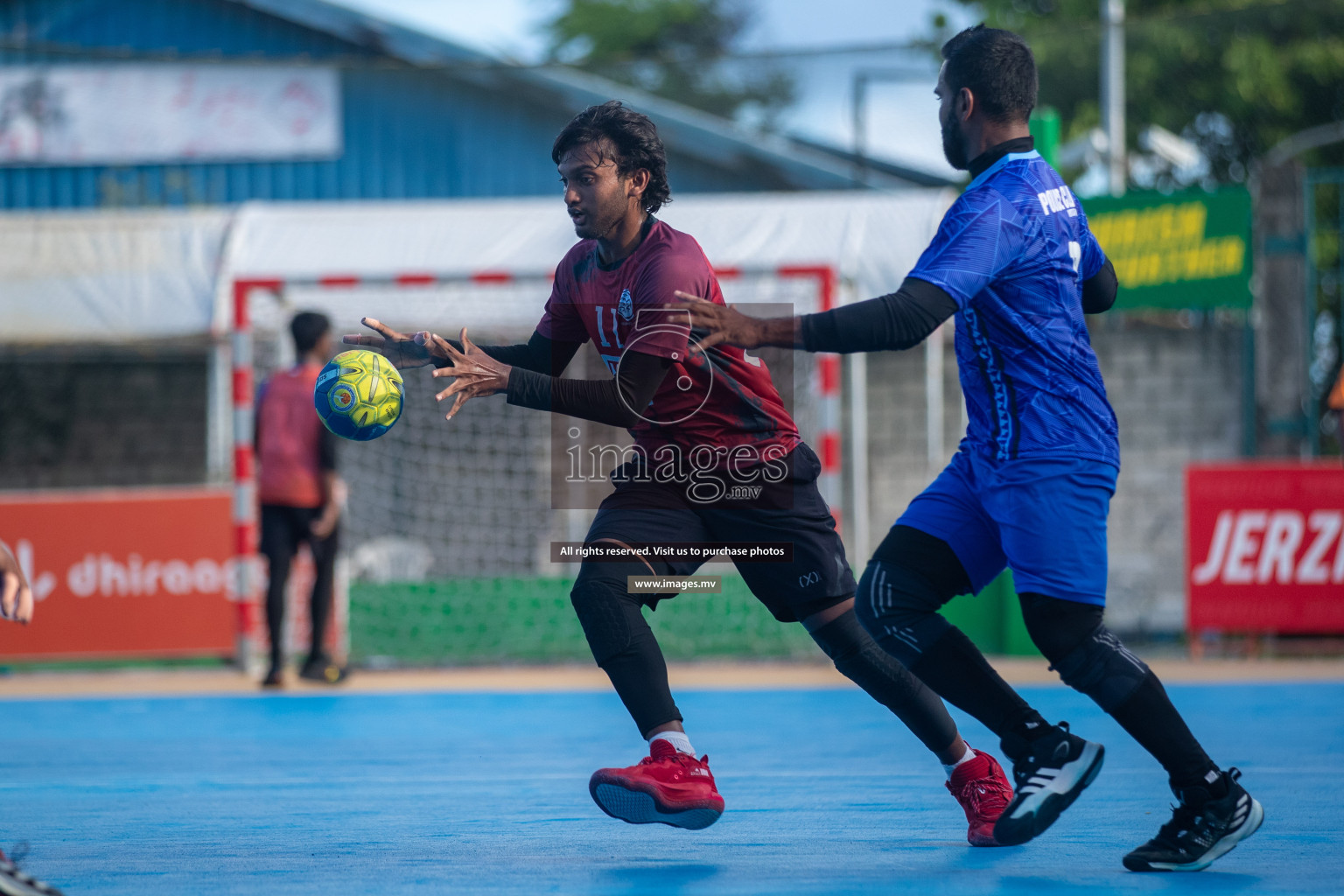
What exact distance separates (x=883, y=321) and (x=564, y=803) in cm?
235

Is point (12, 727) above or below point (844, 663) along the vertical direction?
below

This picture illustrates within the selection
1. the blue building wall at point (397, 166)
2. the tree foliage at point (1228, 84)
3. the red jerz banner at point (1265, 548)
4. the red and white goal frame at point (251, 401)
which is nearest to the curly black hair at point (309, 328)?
the red and white goal frame at point (251, 401)

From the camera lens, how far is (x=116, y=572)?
33.6 ft

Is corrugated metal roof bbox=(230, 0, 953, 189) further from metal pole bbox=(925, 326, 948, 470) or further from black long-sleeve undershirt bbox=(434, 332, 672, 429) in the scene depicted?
black long-sleeve undershirt bbox=(434, 332, 672, 429)

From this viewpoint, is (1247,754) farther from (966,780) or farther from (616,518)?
(616,518)

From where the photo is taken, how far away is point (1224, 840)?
12.4ft

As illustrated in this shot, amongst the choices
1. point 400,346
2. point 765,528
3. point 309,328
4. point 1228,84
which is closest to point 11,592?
point 400,346

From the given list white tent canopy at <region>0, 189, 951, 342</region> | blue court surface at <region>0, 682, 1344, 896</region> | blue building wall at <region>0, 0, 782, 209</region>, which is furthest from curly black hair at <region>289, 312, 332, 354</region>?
blue building wall at <region>0, 0, 782, 209</region>

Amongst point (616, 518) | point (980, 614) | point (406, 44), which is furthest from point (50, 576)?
point (406, 44)

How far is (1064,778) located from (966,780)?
442mm

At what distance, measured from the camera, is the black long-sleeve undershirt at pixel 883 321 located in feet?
11.7

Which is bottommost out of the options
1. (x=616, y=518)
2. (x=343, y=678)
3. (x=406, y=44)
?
(x=343, y=678)

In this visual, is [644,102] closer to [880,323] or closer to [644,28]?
[880,323]

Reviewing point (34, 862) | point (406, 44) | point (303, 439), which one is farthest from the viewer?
point (406, 44)
